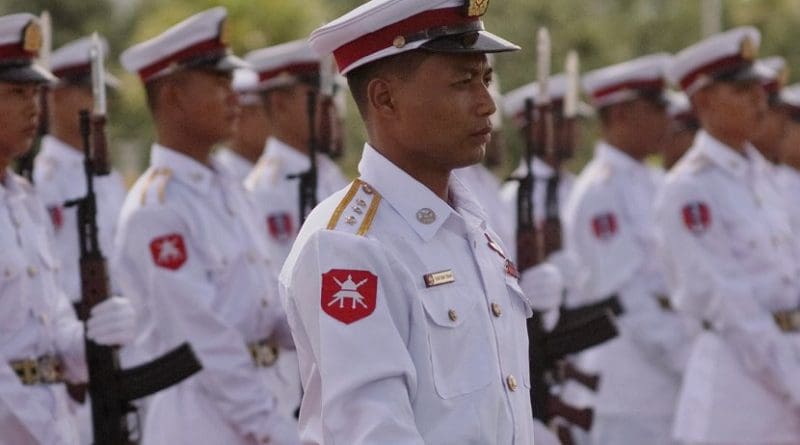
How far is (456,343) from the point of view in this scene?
157 inches

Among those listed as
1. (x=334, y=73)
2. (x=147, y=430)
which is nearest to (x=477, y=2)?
(x=147, y=430)

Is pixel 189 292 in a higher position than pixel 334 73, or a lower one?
lower

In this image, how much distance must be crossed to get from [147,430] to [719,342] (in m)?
2.82

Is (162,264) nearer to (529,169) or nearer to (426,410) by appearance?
(529,169)

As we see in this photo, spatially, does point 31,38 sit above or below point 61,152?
above

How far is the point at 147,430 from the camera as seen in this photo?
22.4 feet

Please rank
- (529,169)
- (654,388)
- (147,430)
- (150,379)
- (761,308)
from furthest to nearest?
(654,388) < (761,308) < (529,169) < (147,430) < (150,379)

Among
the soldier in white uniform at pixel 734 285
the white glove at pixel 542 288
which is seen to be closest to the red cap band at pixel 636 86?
the soldier in white uniform at pixel 734 285

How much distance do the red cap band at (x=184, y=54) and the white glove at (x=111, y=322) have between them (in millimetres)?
1382

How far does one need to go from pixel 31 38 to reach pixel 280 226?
2548 millimetres

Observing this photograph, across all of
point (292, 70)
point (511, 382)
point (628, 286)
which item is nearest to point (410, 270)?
point (511, 382)

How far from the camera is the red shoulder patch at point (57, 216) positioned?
8617 mm

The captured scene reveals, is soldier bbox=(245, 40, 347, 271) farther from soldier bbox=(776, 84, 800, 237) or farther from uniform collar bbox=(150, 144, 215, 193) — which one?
soldier bbox=(776, 84, 800, 237)

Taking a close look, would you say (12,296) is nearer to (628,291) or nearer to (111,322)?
(111,322)
